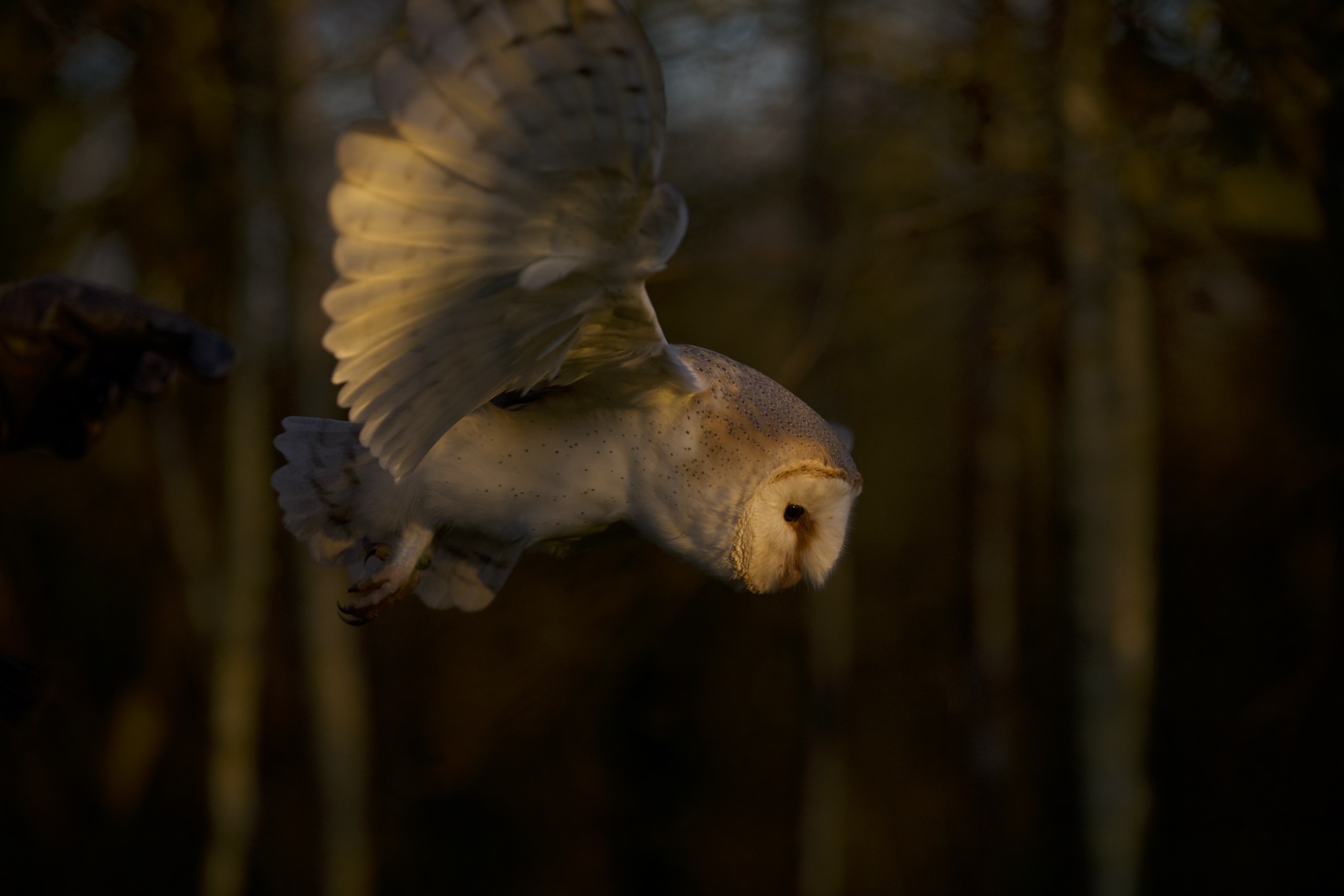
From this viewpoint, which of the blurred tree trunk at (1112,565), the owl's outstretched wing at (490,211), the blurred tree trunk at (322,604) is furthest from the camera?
the blurred tree trunk at (322,604)

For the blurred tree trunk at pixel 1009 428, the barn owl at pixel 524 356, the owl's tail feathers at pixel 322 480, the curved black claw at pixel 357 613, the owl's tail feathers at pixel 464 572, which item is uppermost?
the barn owl at pixel 524 356

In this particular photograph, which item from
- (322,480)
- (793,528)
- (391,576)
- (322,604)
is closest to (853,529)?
(793,528)

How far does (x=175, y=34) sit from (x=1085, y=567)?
444cm

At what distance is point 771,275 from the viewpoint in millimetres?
4652

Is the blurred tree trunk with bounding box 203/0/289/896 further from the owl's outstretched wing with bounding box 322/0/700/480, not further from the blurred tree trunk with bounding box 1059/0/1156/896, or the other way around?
the blurred tree trunk with bounding box 1059/0/1156/896

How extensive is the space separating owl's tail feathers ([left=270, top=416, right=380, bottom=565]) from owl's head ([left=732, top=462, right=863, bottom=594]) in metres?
0.76

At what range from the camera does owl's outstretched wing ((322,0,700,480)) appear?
1099 mm

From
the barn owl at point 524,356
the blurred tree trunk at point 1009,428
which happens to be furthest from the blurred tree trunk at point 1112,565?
the barn owl at point 524,356

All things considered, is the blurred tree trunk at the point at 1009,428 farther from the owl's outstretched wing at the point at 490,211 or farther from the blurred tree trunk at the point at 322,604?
the blurred tree trunk at the point at 322,604

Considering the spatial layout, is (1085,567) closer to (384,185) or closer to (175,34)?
(384,185)

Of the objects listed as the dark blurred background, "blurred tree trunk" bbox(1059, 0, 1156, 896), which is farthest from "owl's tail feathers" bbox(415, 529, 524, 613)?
"blurred tree trunk" bbox(1059, 0, 1156, 896)

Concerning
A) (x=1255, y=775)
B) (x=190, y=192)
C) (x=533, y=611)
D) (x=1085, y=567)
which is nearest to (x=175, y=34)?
(x=190, y=192)

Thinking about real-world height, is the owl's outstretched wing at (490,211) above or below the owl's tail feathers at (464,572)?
above

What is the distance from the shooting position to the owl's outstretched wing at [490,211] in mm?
1099
